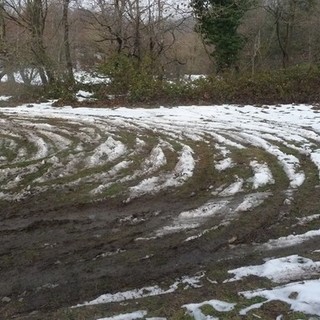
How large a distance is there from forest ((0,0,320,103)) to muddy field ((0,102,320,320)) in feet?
24.6

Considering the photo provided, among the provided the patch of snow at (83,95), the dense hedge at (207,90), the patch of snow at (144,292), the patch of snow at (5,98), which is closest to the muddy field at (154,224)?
the patch of snow at (144,292)

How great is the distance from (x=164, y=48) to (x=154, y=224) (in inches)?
763

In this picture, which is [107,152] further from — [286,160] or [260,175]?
[286,160]

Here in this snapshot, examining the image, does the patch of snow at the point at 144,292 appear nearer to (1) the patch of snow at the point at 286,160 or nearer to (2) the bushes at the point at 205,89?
(1) the patch of snow at the point at 286,160

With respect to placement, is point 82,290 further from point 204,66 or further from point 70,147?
point 204,66

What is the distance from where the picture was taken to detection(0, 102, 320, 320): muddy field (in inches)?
133

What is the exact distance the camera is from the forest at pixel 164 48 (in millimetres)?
16266

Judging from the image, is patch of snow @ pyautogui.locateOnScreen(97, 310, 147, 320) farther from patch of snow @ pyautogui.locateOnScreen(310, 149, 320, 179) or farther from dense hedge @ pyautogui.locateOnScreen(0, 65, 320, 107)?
dense hedge @ pyautogui.locateOnScreen(0, 65, 320, 107)

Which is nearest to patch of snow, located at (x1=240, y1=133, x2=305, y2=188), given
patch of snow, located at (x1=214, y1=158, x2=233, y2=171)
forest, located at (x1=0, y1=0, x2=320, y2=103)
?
patch of snow, located at (x1=214, y1=158, x2=233, y2=171)

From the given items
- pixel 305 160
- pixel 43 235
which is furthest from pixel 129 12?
pixel 43 235

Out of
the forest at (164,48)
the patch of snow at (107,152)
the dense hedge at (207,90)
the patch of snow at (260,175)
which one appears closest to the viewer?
the patch of snow at (260,175)

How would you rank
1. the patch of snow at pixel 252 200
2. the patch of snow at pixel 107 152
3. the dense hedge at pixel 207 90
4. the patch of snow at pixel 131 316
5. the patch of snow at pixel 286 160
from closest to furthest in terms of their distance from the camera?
1. the patch of snow at pixel 131 316
2. the patch of snow at pixel 252 200
3. the patch of snow at pixel 286 160
4. the patch of snow at pixel 107 152
5. the dense hedge at pixel 207 90

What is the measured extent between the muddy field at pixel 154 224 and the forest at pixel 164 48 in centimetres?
748

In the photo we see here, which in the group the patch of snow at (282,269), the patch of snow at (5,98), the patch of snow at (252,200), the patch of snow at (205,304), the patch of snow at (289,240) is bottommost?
the patch of snow at (205,304)
